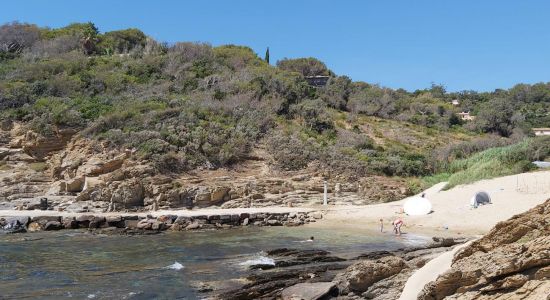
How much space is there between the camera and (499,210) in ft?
69.8

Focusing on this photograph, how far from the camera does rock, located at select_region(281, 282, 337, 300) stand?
941 cm

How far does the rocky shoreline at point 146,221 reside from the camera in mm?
22609

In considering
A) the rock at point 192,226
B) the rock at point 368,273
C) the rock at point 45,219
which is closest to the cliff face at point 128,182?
the rock at point 45,219

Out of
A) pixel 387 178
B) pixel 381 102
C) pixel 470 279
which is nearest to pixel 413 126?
pixel 381 102

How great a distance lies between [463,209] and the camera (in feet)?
75.0

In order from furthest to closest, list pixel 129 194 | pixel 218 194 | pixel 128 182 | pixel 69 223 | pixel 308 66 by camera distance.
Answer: pixel 308 66, pixel 218 194, pixel 128 182, pixel 129 194, pixel 69 223

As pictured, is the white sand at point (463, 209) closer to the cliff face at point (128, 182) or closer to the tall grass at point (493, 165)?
the tall grass at point (493, 165)

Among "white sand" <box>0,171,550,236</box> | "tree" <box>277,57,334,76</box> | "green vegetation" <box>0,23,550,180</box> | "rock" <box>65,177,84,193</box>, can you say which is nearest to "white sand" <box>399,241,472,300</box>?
"white sand" <box>0,171,550,236</box>

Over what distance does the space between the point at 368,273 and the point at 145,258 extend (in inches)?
360

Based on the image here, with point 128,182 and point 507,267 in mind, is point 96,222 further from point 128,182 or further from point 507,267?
point 507,267

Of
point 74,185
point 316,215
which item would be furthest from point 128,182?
point 316,215

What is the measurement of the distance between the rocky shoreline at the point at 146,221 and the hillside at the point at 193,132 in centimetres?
349

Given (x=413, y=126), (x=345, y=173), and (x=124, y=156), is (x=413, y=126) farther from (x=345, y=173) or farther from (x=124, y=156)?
(x=124, y=156)

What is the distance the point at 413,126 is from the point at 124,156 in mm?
31685
